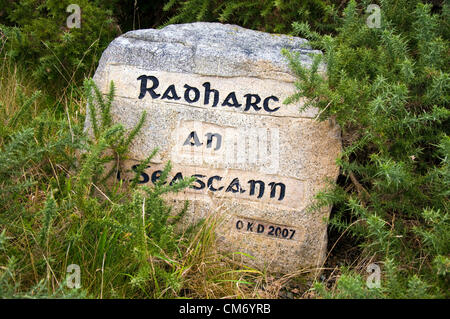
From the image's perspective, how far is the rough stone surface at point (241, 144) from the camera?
290cm

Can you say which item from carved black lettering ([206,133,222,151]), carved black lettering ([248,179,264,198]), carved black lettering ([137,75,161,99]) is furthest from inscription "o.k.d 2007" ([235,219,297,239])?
carved black lettering ([137,75,161,99])

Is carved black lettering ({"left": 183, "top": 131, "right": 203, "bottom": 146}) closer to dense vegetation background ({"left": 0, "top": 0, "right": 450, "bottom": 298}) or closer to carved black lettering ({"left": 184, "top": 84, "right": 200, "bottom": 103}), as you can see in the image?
carved black lettering ({"left": 184, "top": 84, "right": 200, "bottom": 103})

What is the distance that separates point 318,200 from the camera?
2.85 m

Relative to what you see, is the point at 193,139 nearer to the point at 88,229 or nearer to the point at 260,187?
the point at 260,187

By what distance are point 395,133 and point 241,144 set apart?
0.94m

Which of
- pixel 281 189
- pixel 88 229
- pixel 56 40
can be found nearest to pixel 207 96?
pixel 281 189

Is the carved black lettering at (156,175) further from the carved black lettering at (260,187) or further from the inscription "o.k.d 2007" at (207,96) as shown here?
the carved black lettering at (260,187)

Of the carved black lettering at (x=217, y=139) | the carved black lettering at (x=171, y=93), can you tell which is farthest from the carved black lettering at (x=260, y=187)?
the carved black lettering at (x=171, y=93)

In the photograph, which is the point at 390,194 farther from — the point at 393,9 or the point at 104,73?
the point at 104,73

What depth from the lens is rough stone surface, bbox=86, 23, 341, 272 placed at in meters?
2.90

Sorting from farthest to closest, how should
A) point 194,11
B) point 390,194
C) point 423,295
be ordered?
point 194,11, point 390,194, point 423,295
